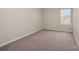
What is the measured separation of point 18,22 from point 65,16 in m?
0.79

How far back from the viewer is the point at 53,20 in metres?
1.90

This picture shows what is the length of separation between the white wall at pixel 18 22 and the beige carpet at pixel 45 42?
113 mm

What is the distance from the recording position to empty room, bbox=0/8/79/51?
1831mm

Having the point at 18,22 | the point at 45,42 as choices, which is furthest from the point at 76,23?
the point at 18,22

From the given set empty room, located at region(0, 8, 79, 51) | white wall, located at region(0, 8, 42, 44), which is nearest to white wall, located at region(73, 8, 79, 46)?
empty room, located at region(0, 8, 79, 51)

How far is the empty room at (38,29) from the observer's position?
1.83m

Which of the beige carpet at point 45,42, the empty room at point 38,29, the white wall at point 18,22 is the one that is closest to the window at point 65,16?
the empty room at point 38,29

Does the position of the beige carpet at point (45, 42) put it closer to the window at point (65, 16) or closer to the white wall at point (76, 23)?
the white wall at point (76, 23)

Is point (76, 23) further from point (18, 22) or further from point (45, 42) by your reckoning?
point (18, 22)

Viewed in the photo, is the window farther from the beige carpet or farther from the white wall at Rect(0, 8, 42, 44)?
the white wall at Rect(0, 8, 42, 44)

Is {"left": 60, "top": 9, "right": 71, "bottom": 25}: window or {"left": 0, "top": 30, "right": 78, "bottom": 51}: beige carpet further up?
{"left": 60, "top": 9, "right": 71, "bottom": 25}: window

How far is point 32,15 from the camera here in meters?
1.87
